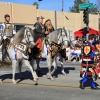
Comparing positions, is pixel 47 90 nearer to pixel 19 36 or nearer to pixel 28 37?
pixel 28 37

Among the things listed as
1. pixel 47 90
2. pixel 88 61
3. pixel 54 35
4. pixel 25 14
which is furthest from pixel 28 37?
pixel 25 14

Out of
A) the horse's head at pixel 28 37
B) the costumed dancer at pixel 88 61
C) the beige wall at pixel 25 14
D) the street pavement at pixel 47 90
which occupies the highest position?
the beige wall at pixel 25 14

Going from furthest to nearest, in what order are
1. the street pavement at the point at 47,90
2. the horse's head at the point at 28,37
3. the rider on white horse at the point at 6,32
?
the rider on white horse at the point at 6,32 → the horse's head at the point at 28,37 → the street pavement at the point at 47,90

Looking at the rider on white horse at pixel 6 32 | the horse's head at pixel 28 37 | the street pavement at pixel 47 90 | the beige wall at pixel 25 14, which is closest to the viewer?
the street pavement at pixel 47 90

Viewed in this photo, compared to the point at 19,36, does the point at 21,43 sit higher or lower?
lower

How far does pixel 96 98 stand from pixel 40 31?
4.58m

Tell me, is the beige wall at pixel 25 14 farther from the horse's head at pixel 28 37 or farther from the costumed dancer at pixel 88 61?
the costumed dancer at pixel 88 61

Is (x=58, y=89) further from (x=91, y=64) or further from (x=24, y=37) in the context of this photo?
(x=24, y=37)

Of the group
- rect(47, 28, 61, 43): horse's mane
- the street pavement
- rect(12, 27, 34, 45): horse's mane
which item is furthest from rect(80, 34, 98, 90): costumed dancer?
rect(47, 28, 61, 43): horse's mane

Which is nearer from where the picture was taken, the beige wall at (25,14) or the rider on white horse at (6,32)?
the rider on white horse at (6,32)

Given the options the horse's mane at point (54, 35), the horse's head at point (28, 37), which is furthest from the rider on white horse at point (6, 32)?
the horse's mane at point (54, 35)

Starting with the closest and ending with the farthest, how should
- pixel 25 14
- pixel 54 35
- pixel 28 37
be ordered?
pixel 28 37
pixel 54 35
pixel 25 14

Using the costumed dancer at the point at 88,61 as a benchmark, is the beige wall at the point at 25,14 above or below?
above

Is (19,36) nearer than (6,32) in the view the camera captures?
Yes
